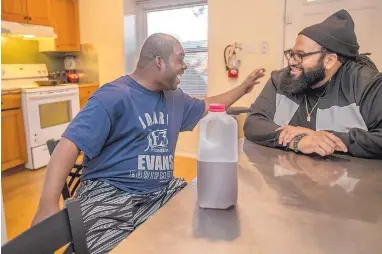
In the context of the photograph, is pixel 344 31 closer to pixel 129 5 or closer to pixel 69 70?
pixel 129 5

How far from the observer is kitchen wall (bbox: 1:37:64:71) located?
391 cm

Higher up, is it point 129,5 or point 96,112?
point 129,5

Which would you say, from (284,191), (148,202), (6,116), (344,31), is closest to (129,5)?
(6,116)

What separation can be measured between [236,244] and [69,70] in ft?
15.0

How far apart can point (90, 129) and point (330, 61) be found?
1123 mm

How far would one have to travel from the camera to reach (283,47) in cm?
330

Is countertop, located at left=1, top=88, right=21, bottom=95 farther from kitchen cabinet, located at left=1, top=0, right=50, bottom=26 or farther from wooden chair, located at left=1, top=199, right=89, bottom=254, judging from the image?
wooden chair, located at left=1, top=199, right=89, bottom=254

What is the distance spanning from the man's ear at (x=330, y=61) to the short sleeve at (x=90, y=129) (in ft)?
3.38

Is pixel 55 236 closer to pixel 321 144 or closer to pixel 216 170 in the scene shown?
pixel 216 170

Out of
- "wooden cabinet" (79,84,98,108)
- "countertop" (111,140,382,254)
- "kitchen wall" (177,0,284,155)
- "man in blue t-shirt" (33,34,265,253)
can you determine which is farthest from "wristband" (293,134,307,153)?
"wooden cabinet" (79,84,98,108)

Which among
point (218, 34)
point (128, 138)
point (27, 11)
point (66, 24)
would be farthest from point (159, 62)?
point (66, 24)

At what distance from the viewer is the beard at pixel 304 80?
58.2 inches

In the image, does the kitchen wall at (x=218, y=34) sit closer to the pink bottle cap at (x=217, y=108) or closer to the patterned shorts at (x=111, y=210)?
the patterned shorts at (x=111, y=210)


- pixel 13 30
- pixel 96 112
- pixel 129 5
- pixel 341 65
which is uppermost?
pixel 129 5
